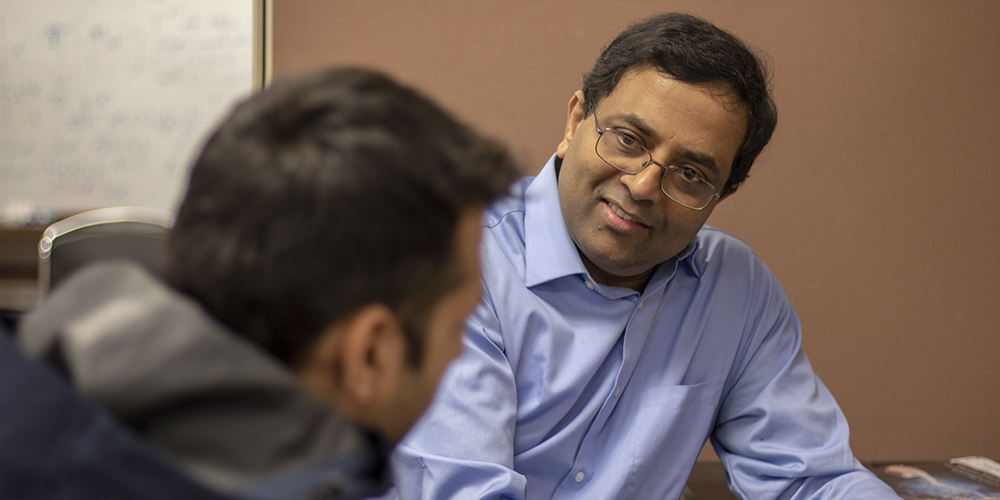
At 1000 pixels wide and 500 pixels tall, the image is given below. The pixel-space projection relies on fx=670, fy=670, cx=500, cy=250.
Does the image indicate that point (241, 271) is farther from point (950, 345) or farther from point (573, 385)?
point (950, 345)

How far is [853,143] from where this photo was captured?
6.15ft

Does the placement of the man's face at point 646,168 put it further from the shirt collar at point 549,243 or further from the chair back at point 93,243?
the chair back at point 93,243

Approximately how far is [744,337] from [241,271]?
43.3 inches

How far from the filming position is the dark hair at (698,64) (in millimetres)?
1112

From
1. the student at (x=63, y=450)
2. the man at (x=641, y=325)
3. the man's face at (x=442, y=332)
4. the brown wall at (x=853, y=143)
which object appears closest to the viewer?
the student at (x=63, y=450)

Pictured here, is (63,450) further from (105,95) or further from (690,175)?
(105,95)

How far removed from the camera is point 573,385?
1112 mm

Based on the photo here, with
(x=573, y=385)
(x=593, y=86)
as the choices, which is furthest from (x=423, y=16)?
(x=573, y=385)

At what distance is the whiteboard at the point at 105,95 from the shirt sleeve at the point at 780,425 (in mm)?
1551

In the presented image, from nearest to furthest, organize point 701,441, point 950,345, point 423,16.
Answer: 1. point 701,441
2. point 423,16
3. point 950,345

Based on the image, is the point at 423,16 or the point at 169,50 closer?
the point at 423,16

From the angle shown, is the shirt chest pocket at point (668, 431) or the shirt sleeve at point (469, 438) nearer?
the shirt sleeve at point (469, 438)

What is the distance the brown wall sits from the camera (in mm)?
1831

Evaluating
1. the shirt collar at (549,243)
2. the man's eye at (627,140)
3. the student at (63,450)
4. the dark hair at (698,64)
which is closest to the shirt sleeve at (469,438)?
the shirt collar at (549,243)
